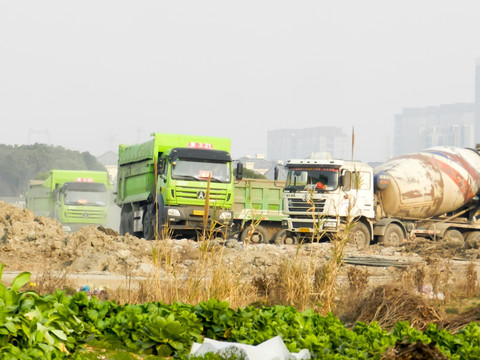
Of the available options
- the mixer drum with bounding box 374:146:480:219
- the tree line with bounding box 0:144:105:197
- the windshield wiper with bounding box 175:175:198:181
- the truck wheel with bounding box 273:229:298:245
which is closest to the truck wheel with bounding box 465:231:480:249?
the mixer drum with bounding box 374:146:480:219

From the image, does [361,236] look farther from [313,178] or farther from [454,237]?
[454,237]

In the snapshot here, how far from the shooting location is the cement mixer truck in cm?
2530

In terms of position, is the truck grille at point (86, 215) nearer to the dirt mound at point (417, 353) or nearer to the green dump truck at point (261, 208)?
the green dump truck at point (261, 208)

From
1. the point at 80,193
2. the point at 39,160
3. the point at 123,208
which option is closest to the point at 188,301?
the point at 123,208

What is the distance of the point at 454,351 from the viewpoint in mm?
6055

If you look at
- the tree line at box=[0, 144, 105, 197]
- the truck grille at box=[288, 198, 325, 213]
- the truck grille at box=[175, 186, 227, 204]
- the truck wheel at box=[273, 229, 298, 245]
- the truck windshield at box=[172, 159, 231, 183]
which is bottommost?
the truck wheel at box=[273, 229, 298, 245]

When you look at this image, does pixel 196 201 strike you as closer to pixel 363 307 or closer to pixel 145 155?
pixel 145 155

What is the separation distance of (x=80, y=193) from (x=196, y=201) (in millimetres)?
13677

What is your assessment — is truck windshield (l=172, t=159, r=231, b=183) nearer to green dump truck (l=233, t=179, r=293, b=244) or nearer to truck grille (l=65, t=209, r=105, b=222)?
green dump truck (l=233, t=179, r=293, b=244)

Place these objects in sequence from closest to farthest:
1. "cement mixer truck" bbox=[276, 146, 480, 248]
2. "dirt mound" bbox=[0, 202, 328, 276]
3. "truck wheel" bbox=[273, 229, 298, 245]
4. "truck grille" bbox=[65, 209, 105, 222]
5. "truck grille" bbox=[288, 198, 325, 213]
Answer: "dirt mound" bbox=[0, 202, 328, 276]
"truck grille" bbox=[288, 198, 325, 213]
"cement mixer truck" bbox=[276, 146, 480, 248]
"truck wheel" bbox=[273, 229, 298, 245]
"truck grille" bbox=[65, 209, 105, 222]

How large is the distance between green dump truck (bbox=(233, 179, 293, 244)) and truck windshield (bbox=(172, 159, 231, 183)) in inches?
113

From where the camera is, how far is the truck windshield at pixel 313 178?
993 inches

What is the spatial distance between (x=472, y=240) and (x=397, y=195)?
410cm

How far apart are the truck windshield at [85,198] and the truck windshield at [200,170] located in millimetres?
13457
